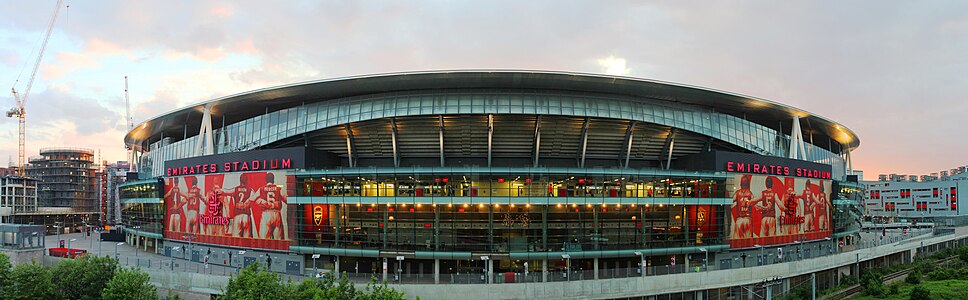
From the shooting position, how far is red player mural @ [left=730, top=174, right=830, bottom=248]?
58719 millimetres

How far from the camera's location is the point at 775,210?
201 ft

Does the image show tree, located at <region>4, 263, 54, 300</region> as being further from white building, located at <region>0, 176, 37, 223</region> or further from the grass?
white building, located at <region>0, 176, 37, 223</region>

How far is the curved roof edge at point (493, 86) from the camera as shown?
5500cm

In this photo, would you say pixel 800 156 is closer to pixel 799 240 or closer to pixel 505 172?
pixel 799 240

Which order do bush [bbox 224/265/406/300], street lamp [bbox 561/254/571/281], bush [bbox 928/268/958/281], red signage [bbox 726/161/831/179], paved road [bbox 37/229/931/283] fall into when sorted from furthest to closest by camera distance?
bush [bbox 928/268/958/281] → red signage [bbox 726/161/831/179] → paved road [bbox 37/229/931/283] → street lamp [bbox 561/254/571/281] → bush [bbox 224/265/406/300]

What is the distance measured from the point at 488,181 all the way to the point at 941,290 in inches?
1714

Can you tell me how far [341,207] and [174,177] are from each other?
923 inches

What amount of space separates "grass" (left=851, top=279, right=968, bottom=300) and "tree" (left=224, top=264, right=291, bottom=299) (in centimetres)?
4953

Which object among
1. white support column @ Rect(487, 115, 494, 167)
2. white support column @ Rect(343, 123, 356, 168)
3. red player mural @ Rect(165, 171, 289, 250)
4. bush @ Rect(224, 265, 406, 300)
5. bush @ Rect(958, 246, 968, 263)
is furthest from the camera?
bush @ Rect(958, 246, 968, 263)

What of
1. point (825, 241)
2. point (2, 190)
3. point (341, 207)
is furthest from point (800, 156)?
A: point (2, 190)

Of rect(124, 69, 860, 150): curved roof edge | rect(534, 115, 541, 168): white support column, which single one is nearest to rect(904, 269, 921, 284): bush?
rect(124, 69, 860, 150): curved roof edge

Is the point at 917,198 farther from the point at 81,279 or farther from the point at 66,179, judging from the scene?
the point at 66,179

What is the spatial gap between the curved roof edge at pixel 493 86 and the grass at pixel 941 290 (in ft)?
67.9

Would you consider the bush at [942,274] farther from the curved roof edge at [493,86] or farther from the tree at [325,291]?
the tree at [325,291]
